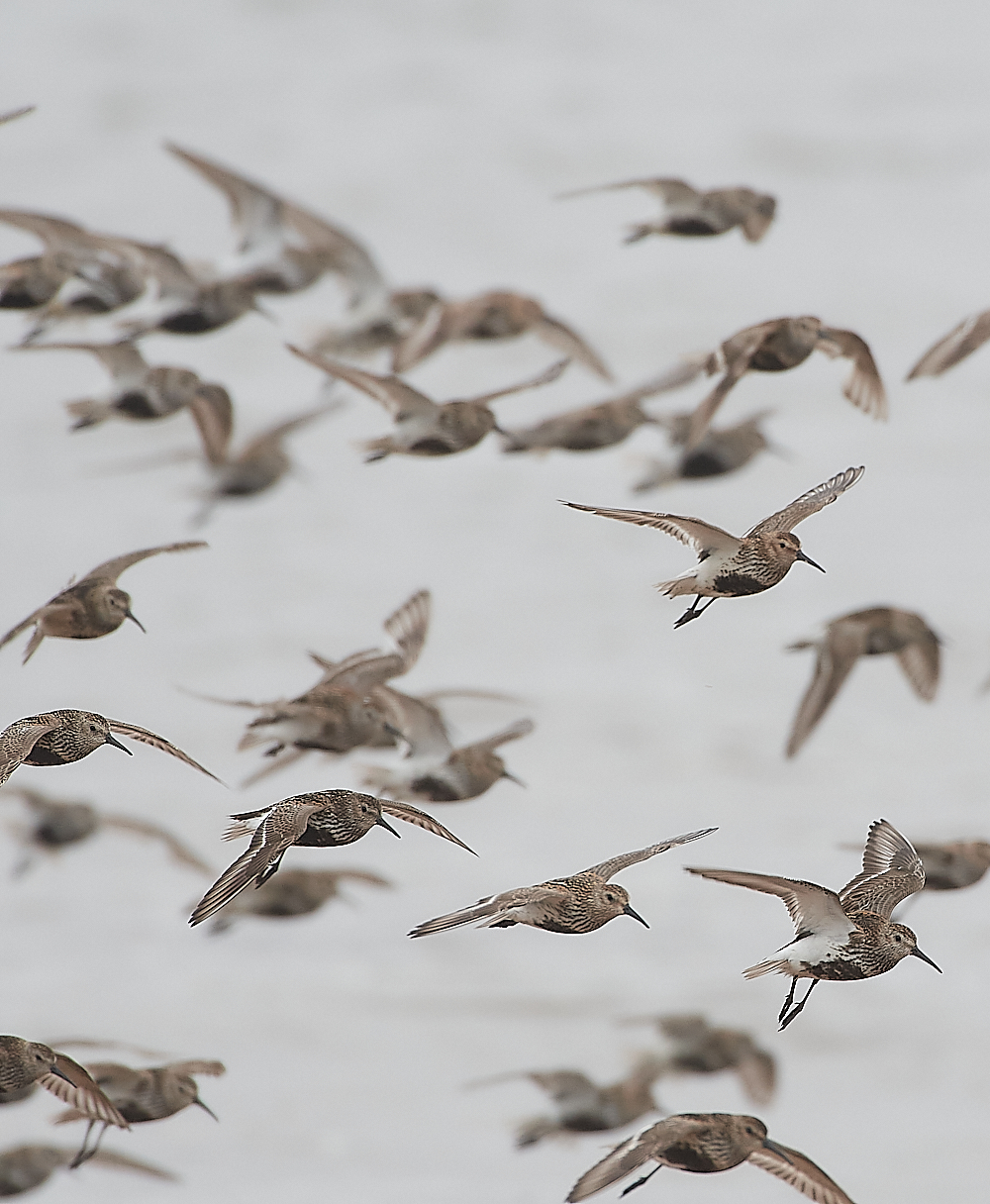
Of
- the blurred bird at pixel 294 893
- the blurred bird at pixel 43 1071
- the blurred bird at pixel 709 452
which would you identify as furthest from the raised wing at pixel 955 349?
the blurred bird at pixel 43 1071

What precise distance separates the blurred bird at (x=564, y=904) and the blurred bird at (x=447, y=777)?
33.9 inches

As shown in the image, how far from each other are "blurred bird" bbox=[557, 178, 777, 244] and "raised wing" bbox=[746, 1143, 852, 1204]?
5.26ft

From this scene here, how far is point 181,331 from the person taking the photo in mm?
3305

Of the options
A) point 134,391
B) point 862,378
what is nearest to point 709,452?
point 862,378

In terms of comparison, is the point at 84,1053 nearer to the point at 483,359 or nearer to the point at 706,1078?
the point at 706,1078

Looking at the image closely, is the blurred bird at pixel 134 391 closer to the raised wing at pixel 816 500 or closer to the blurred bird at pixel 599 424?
the blurred bird at pixel 599 424

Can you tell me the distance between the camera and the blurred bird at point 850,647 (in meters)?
3.31

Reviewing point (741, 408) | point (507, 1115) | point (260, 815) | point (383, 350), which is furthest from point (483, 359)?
point (260, 815)

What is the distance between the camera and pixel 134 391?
3.12m

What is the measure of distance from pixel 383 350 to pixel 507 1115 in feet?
5.53

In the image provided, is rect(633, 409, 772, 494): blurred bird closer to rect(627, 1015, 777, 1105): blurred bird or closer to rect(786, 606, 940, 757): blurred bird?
rect(786, 606, 940, 757): blurred bird

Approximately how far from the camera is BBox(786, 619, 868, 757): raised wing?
331 centimetres

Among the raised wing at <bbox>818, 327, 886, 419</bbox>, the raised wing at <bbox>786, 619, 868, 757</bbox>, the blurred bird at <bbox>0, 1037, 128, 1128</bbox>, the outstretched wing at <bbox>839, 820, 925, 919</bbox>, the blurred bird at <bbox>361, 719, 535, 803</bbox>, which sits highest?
the raised wing at <bbox>818, 327, 886, 419</bbox>

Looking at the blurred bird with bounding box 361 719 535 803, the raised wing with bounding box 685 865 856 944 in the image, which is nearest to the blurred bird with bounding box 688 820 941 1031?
the raised wing with bounding box 685 865 856 944
